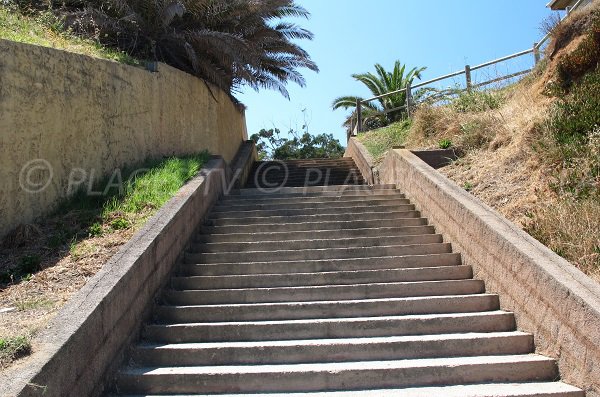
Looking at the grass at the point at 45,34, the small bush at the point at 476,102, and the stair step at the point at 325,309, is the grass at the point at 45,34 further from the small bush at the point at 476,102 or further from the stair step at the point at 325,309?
the small bush at the point at 476,102

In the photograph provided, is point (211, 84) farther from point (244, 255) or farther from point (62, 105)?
point (244, 255)

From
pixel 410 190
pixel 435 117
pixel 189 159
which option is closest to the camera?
pixel 410 190

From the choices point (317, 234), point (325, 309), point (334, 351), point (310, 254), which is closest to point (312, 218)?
point (317, 234)

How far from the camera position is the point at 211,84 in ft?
44.5

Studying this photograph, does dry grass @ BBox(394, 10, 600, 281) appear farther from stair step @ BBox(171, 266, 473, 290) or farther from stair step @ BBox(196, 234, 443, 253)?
stair step @ BBox(196, 234, 443, 253)

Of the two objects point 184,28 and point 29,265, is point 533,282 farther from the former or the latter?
point 184,28

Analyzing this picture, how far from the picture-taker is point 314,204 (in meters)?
9.27

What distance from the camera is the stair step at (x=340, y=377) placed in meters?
4.68

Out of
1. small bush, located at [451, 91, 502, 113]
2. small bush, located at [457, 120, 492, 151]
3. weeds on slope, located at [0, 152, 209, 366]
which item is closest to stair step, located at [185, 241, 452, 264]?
weeds on slope, located at [0, 152, 209, 366]

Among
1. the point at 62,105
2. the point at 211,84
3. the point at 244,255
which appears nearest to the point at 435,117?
the point at 211,84

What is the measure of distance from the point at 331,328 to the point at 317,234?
251 centimetres

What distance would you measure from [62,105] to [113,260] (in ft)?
10.1

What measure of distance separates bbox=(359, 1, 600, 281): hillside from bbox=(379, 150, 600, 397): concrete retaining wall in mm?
489

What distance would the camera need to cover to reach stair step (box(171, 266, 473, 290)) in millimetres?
6406
